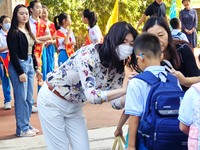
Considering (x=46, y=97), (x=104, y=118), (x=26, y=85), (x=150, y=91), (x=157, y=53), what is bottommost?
(x=104, y=118)

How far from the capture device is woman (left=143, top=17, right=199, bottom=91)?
377cm

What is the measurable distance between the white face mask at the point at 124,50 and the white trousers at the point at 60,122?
74cm

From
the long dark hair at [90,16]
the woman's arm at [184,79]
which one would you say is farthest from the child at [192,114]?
the long dark hair at [90,16]

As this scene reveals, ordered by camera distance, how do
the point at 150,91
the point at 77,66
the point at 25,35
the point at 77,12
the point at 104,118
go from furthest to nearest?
the point at 77,12 < the point at 104,118 < the point at 25,35 < the point at 77,66 < the point at 150,91

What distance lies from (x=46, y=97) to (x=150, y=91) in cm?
131

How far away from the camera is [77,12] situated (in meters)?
18.8

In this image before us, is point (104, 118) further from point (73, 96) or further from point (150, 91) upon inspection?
point (150, 91)

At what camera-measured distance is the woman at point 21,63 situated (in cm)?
625

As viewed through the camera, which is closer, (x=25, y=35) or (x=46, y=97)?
(x=46, y=97)

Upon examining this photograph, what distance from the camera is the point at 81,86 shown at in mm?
3943

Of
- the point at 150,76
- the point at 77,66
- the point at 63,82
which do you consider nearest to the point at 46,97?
the point at 63,82

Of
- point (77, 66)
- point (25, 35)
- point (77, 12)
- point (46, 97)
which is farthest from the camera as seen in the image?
point (77, 12)

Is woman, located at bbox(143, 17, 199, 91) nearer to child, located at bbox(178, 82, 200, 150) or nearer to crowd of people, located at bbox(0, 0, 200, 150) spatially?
crowd of people, located at bbox(0, 0, 200, 150)

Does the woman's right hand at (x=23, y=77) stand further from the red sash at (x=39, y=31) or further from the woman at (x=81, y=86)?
the red sash at (x=39, y=31)
